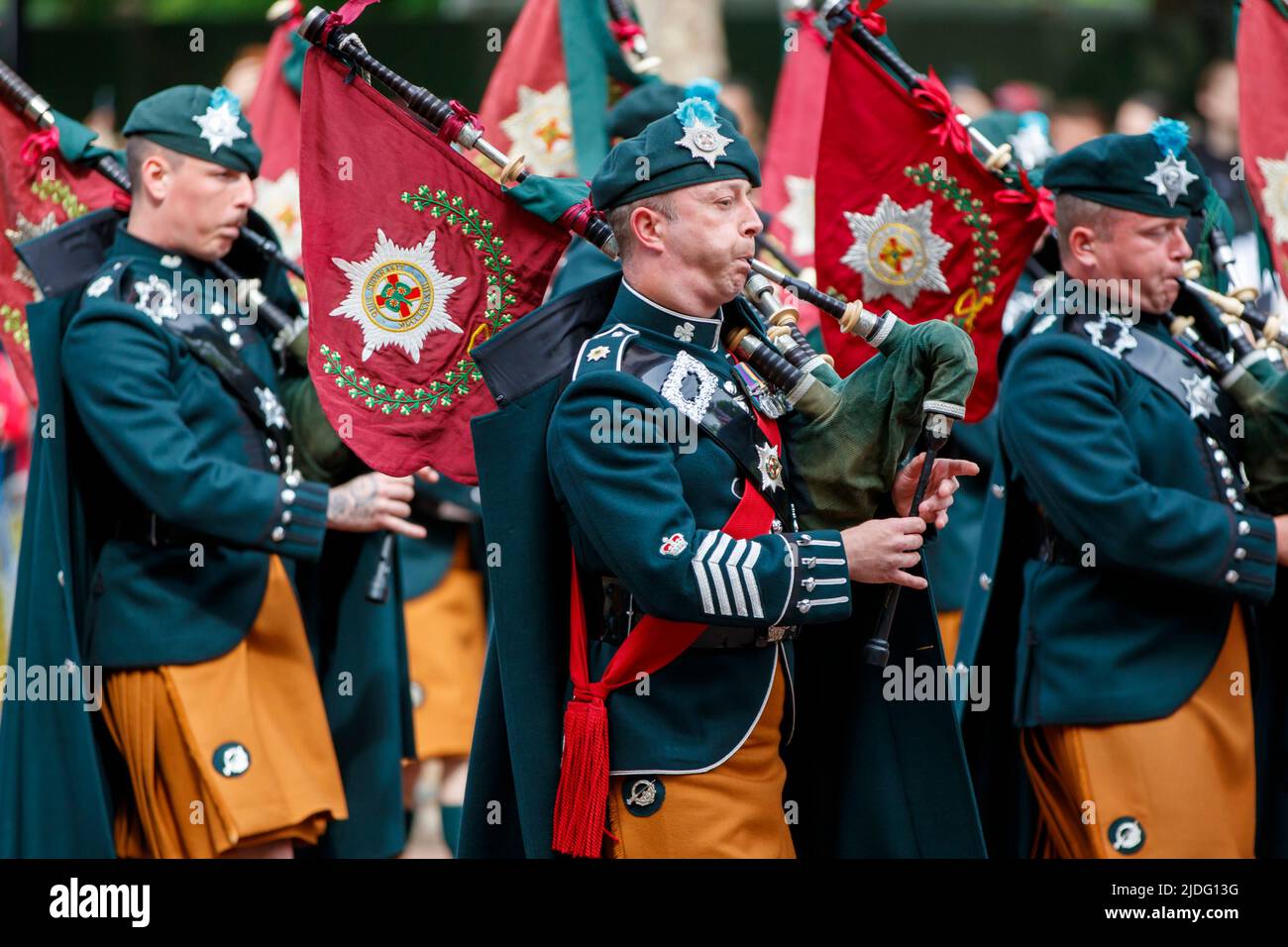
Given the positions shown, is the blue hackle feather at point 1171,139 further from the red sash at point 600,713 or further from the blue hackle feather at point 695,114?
the red sash at point 600,713

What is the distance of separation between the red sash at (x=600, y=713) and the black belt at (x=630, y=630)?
0.10 feet

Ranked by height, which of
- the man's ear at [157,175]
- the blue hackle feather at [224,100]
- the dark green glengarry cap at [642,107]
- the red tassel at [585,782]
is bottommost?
the red tassel at [585,782]

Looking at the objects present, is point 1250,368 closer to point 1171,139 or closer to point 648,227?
point 1171,139

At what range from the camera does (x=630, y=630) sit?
389 cm

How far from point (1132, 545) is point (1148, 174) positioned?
937 mm

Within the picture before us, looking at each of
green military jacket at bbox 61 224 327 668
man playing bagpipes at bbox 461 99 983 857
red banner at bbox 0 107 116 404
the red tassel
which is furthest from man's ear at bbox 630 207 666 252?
red banner at bbox 0 107 116 404

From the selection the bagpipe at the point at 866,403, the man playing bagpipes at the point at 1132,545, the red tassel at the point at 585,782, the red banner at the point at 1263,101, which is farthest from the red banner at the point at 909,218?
the red tassel at the point at 585,782

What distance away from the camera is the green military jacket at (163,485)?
482 centimetres

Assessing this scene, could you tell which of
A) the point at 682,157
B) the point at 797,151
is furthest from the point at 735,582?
the point at 797,151

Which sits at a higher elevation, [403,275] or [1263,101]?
[1263,101]

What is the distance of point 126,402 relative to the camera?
4.82 meters

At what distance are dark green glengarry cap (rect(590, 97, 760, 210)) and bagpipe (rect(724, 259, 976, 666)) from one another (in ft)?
1.26

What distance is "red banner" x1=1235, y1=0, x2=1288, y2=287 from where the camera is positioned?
533 cm
